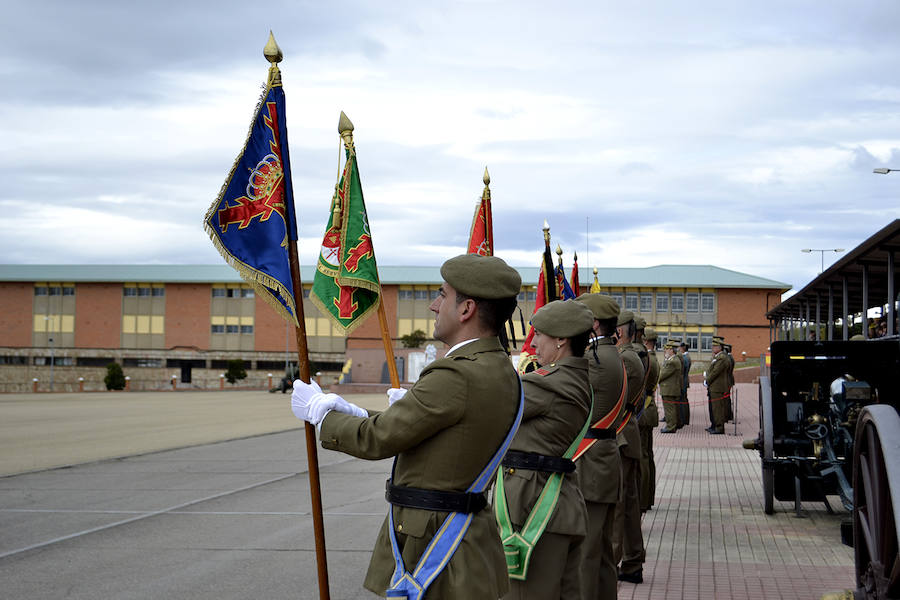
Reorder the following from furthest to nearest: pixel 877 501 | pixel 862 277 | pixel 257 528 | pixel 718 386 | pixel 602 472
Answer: pixel 718 386
pixel 862 277
pixel 257 528
pixel 602 472
pixel 877 501

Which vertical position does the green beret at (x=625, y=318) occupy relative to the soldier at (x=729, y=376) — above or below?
above

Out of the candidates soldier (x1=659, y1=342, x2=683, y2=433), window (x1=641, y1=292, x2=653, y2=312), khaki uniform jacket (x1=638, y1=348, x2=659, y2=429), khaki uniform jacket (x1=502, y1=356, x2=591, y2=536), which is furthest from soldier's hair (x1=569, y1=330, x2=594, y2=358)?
window (x1=641, y1=292, x2=653, y2=312)

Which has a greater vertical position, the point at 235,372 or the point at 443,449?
the point at 443,449

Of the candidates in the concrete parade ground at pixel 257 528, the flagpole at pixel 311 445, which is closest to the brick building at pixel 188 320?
the concrete parade ground at pixel 257 528

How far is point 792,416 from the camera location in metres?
9.41

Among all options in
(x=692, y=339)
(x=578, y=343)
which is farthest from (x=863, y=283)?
(x=692, y=339)

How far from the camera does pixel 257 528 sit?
9.36 m

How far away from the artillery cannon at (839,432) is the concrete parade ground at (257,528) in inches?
23.1

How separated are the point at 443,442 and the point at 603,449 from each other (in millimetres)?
2781

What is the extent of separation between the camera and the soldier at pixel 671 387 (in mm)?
21484

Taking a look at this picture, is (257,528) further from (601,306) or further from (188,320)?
(188,320)

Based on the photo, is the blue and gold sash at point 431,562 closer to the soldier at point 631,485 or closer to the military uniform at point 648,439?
the soldier at point 631,485

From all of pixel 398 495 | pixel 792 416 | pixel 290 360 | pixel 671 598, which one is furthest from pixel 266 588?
pixel 290 360

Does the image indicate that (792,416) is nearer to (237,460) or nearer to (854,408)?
(854,408)
